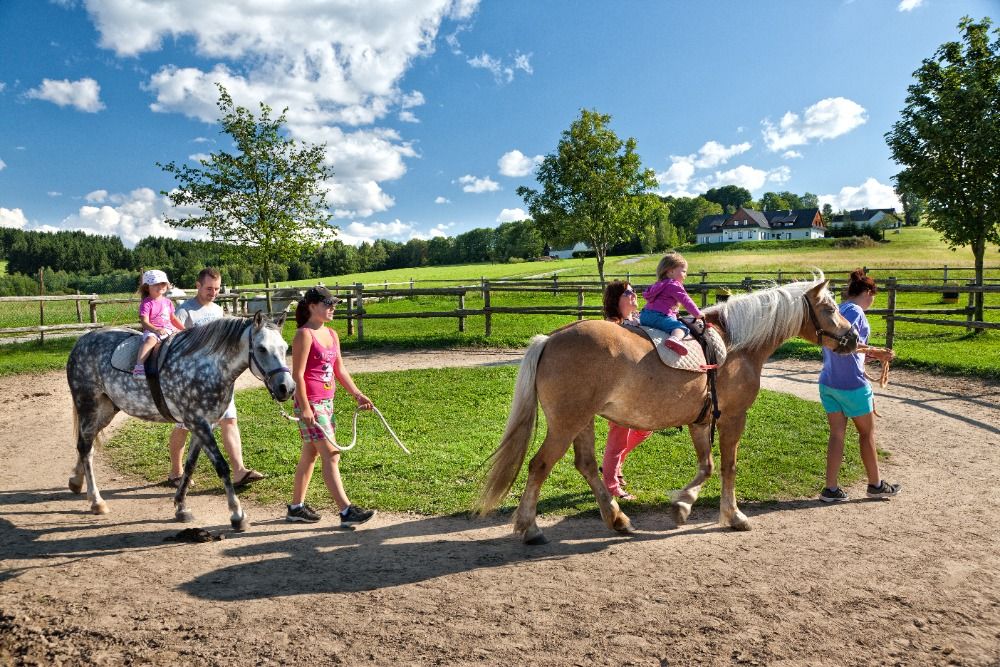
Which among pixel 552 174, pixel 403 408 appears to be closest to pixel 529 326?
pixel 552 174

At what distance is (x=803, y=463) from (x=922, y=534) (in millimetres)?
1502

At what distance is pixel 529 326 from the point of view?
55.0 feet

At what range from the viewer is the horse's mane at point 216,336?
166 inches

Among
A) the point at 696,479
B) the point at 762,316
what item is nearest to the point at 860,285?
the point at 762,316

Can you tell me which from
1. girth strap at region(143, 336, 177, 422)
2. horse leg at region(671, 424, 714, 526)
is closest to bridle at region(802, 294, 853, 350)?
horse leg at region(671, 424, 714, 526)

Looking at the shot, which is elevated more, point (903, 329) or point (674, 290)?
point (674, 290)

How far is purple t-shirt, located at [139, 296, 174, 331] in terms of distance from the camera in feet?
15.5

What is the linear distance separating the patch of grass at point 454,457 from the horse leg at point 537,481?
2.37 ft

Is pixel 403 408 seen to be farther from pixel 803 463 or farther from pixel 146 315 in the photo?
pixel 803 463

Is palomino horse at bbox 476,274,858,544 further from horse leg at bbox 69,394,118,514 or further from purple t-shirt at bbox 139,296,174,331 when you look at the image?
horse leg at bbox 69,394,118,514

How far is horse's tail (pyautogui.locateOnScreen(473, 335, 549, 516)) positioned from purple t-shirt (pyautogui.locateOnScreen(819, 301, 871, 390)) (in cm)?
270

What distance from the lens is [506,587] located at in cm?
Result: 331

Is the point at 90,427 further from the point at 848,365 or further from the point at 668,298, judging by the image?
the point at 848,365

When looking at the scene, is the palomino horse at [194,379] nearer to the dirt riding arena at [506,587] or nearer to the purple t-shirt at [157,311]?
the purple t-shirt at [157,311]
